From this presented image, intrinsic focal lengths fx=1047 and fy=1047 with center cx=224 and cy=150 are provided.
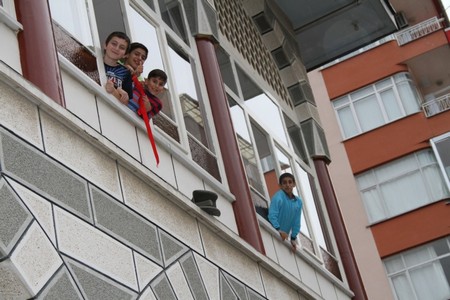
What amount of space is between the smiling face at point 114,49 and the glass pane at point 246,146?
3.48 metres

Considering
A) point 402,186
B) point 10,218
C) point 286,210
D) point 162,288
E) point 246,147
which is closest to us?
point 10,218

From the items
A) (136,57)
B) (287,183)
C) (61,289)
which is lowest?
(61,289)

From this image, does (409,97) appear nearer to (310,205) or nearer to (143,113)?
(310,205)

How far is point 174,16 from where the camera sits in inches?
506

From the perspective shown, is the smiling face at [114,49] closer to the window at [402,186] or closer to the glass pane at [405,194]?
the window at [402,186]

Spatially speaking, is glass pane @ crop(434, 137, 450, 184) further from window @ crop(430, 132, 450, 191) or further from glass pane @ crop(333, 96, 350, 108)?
glass pane @ crop(333, 96, 350, 108)

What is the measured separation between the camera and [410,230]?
2795cm

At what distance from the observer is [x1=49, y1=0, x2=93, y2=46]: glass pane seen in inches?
384

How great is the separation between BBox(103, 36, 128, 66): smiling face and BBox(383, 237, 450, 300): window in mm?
18642

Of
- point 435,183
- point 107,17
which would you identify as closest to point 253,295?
point 107,17

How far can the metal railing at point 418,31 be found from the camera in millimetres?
30906

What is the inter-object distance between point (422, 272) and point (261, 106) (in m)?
13.8

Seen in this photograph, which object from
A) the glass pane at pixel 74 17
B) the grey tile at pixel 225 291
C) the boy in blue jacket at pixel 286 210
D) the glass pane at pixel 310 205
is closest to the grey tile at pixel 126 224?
the grey tile at pixel 225 291

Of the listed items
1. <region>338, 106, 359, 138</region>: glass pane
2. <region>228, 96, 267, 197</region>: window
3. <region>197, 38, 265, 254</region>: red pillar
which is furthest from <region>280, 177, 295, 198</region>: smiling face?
<region>338, 106, 359, 138</region>: glass pane
